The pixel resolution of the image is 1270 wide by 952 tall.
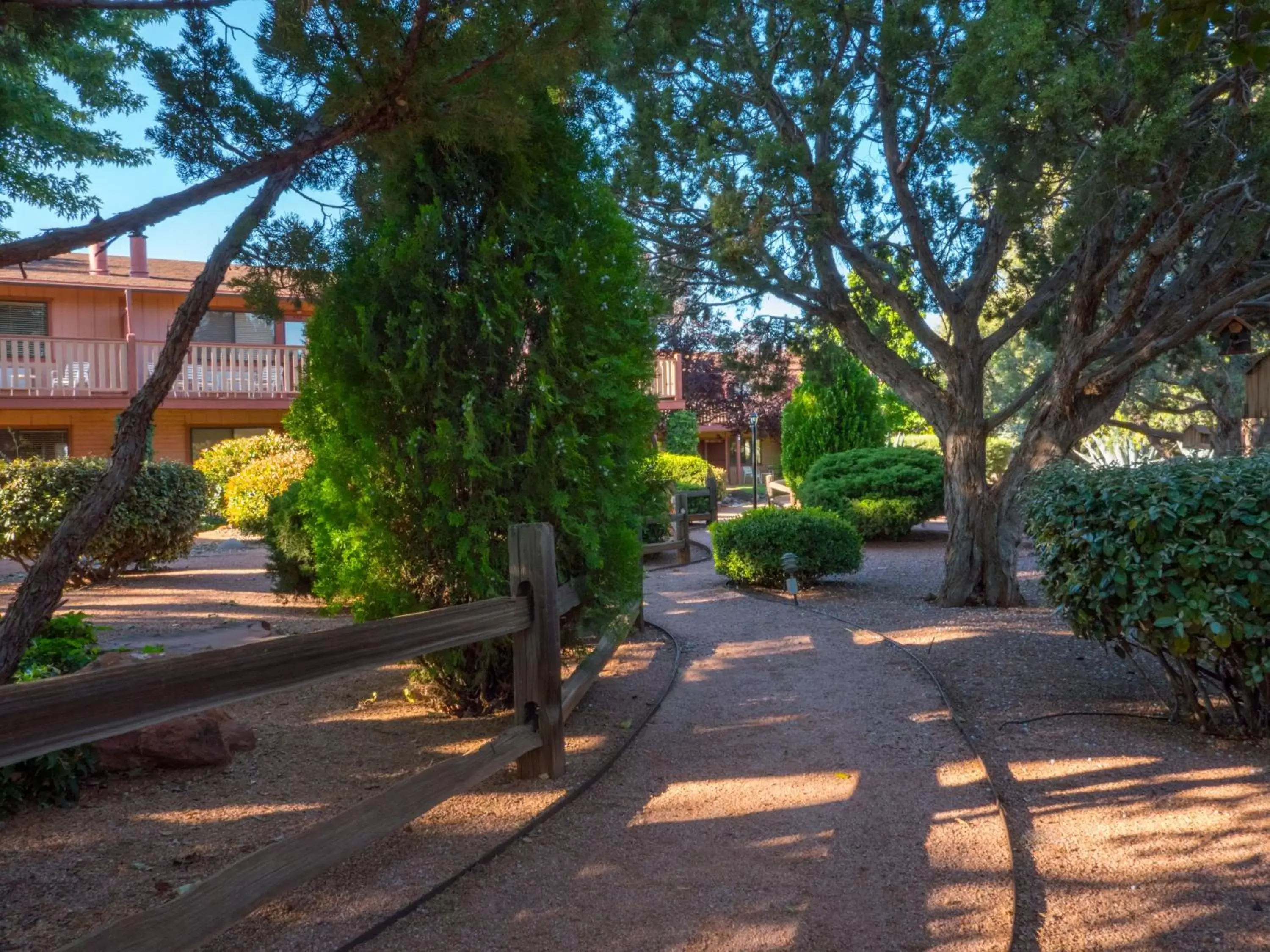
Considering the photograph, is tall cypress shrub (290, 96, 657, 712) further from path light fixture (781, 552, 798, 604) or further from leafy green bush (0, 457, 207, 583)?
leafy green bush (0, 457, 207, 583)

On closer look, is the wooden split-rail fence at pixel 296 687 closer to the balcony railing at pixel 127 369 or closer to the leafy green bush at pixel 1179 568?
the leafy green bush at pixel 1179 568

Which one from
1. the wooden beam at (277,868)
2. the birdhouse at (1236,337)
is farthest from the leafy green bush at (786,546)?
the wooden beam at (277,868)

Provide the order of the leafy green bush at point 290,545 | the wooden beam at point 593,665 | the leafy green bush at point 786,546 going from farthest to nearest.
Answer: the leafy green bush at point 786,546 < the leafy green bush at point 290,545 < the wooden beam at point 593,665

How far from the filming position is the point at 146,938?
227 centimetres

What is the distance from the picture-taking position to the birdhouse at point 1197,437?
21844 millimetres

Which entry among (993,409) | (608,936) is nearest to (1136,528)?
(608,936)

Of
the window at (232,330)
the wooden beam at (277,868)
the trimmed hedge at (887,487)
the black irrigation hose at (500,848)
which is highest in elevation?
the window at (232,330)

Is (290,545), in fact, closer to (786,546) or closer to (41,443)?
(786,546)

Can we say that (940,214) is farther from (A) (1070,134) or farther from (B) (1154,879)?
(B) (1154,879)

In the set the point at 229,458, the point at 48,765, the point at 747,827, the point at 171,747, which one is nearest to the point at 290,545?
the point at 171,747

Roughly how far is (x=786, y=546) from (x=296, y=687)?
28.8 ft

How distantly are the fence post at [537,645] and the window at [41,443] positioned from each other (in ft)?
65.6

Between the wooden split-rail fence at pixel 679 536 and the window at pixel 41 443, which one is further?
the window at pixel 41 443

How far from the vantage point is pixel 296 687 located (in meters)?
2.83
